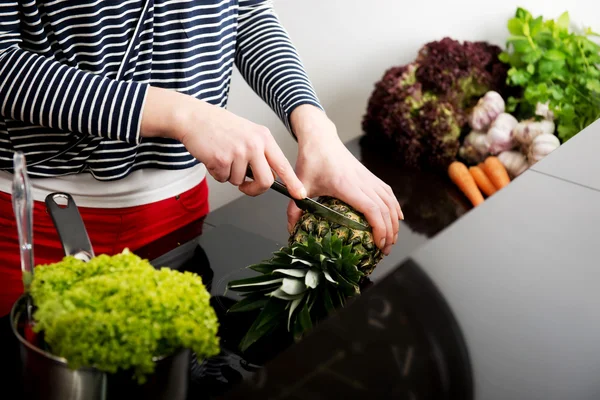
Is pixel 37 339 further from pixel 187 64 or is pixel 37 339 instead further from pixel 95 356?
pixel 187 64

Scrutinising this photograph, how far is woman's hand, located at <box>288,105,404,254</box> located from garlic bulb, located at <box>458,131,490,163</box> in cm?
127

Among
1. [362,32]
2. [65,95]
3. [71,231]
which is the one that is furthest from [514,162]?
[71,231]

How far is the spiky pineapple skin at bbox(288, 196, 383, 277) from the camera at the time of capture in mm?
1147

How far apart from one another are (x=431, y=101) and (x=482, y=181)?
328 mm

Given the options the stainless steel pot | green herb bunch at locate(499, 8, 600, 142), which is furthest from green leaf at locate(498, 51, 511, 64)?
the stainless steel pot

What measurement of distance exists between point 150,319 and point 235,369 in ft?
0.84

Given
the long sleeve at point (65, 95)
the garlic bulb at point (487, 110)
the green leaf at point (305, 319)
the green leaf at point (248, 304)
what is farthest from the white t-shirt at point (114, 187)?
the garlic bulb at point (487, 110)

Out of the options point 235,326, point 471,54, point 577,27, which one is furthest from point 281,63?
point 577,27

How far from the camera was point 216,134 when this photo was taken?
1.06 m

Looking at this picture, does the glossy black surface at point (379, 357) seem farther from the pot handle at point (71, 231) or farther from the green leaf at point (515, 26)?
the green leaf at point (515, 26)

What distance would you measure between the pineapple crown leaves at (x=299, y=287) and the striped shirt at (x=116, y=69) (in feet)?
1.04

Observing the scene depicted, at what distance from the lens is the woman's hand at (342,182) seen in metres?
1.20

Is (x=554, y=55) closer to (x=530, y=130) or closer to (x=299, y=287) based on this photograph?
(x=530, y=130)

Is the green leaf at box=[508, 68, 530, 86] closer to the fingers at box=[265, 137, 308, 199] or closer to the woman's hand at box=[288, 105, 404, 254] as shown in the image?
the woman's hand at box=[288, 105, 404, 254]
